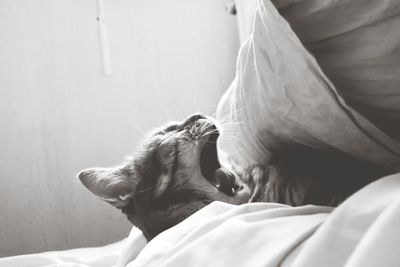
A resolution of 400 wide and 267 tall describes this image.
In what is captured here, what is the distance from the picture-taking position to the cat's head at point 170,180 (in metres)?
0.99

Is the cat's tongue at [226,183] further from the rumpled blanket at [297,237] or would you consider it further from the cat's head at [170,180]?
the rumpled blanket at [297,237]

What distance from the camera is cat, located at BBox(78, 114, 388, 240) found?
980 mm

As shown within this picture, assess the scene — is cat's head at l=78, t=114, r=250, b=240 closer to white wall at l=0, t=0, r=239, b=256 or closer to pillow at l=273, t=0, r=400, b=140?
pillow at l=273, t=0, r=400, b=140

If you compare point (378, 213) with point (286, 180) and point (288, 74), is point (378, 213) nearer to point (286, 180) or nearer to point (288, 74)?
point (288, 74)

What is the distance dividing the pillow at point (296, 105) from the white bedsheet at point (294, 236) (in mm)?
113

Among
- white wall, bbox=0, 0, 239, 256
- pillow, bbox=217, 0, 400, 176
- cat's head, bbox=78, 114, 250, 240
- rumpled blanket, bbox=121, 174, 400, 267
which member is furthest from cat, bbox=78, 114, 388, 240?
white wall, bbox=0, 0, 239, 256

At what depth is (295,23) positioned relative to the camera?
0.63m

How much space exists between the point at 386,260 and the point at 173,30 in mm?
2375

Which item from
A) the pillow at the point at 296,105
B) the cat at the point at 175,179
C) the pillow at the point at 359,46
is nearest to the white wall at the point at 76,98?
the cat at the point at 175,179

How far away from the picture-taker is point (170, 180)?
102 cm

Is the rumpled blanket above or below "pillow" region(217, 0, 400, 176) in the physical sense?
below

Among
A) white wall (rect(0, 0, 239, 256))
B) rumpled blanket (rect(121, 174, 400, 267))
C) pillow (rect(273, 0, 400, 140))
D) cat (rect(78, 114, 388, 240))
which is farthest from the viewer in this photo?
white wall (rect(0, 0, 239, 256))

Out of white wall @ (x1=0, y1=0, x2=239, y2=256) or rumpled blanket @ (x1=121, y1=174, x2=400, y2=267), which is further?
white wall @ (x1=0, y1=0, x2=239, y2=256)

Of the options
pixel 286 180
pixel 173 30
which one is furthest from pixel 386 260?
pixel 173 30
